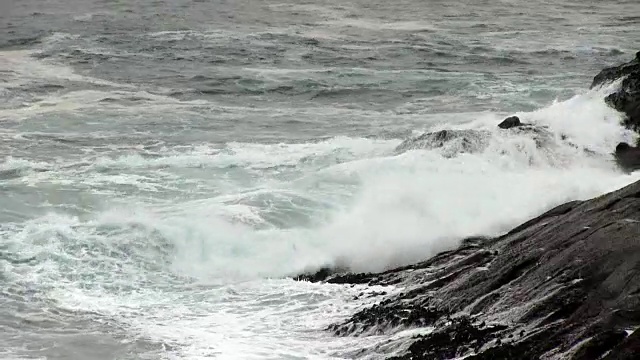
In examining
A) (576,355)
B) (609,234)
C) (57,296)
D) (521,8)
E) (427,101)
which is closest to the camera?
(576,355)

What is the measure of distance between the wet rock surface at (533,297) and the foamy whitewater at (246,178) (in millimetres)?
608

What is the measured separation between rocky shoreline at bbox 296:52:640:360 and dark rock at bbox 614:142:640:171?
4805 millimetres

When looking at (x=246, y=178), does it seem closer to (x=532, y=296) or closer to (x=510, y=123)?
(x=510, y=123)

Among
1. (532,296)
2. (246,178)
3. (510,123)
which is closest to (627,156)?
(510,123)

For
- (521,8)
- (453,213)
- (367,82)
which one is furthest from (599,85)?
(521,8)

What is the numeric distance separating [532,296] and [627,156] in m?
8.06

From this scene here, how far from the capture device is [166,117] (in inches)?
920

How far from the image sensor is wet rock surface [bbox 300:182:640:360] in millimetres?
7840

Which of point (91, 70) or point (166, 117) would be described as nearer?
point (166, 117)

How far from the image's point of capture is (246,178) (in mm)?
17625

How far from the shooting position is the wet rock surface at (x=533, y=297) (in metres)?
7.84

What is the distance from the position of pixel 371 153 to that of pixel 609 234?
32.8 feet

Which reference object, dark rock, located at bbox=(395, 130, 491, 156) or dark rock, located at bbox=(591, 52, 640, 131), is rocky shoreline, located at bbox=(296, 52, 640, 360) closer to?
dark rock, located at bbox=(395, 130, 491, 156)

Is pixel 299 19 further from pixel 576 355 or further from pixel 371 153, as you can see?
pixel 576 355
